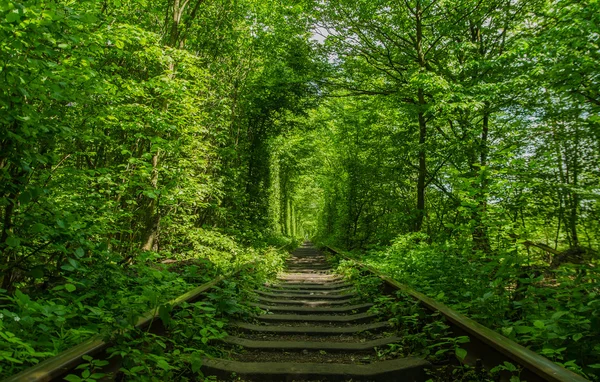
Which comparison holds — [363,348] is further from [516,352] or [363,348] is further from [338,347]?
[516,352]

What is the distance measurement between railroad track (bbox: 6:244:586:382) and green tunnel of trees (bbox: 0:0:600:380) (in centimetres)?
37

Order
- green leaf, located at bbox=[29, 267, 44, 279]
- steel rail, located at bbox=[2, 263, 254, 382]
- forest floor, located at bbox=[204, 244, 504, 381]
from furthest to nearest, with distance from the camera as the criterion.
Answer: green leaf, located at bbox=[29, 267, 44, 279]
forest floor, located at bbox=[204, 244, 504, 381]
steel rail, located at bbox=[2, 263, 254, 382]

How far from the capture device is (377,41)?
43.3 feet

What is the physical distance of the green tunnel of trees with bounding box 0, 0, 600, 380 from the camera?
3.65 meters

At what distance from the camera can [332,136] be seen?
21391 millimetres

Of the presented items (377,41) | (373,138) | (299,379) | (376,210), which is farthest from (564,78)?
(376,210)

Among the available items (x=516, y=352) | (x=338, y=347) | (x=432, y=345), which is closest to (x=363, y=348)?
(x=338, y=347)

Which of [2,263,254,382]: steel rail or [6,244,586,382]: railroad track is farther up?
[2,263,254,382]: steel rail

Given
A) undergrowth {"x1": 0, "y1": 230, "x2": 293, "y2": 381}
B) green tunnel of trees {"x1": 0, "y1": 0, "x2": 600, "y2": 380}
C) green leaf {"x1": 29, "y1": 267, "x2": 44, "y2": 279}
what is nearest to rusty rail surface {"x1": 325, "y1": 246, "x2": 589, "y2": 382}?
green tunnel of trees {"x1": 0, "y1": 0, "x2": 600, "y2": 380}

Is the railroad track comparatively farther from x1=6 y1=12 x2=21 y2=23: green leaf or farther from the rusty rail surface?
x1=6 y1=12 x2=21 y2=23: green leaf

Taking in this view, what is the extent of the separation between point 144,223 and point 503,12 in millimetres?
12076

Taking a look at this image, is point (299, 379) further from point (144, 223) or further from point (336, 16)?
point (336, 16)

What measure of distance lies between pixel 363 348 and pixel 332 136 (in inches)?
707

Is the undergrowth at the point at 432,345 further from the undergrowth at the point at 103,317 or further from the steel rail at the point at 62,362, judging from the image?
the steel rail at the point at 62,362
